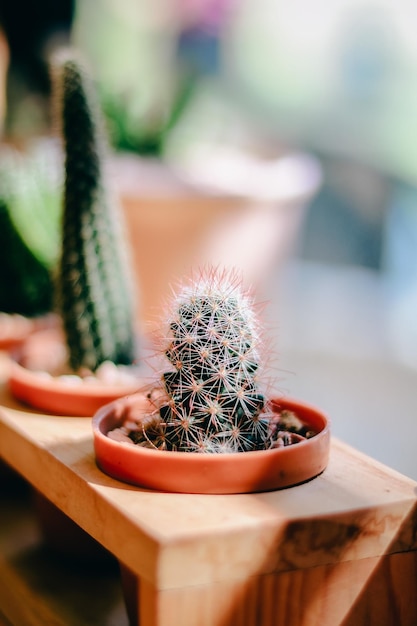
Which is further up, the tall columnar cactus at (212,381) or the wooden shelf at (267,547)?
the tall columnar cactus at (212,381)

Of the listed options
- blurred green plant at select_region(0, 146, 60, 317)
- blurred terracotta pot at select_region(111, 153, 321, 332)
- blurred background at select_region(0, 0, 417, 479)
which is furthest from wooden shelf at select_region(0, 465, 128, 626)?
blurred background at select_region(0, 0, 417, 479)

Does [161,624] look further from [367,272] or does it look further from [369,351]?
[367,272]

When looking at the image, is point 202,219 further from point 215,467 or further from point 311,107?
point 311,107

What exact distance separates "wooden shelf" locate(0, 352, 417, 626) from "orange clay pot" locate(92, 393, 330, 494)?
1cm

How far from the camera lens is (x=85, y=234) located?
3.85ft

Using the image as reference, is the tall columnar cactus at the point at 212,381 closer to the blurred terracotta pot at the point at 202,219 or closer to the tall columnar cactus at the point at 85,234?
the tall columnar cactus at the point at 85,234

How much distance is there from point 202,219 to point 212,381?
1041 millimetres

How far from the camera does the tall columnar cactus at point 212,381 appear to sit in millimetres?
821

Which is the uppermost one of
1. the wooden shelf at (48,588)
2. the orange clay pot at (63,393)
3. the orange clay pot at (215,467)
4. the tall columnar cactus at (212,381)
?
the tall columnar cactus at (212,381)

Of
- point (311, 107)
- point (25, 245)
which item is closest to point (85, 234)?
point (25, 245)

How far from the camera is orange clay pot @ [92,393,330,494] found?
0.77 m

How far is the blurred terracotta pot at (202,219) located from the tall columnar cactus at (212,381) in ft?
2.91

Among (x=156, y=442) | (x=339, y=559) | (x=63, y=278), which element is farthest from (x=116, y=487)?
(x=63, y=278)

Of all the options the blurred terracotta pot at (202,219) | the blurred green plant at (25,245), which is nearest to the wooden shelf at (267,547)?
the blurred green plant at (25,245)
